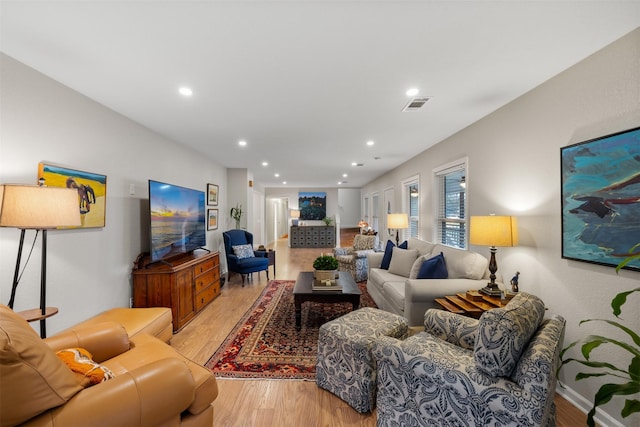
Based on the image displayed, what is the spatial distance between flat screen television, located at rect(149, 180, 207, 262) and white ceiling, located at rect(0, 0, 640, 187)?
912mm

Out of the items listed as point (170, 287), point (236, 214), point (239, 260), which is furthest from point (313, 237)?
point (170, 287)

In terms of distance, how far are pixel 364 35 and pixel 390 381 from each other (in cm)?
211

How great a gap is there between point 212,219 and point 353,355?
13.4 ft

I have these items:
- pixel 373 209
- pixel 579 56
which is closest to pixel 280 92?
pixel 579 56

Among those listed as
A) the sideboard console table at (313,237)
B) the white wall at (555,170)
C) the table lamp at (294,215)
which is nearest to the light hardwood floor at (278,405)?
the white wall at (555,170)

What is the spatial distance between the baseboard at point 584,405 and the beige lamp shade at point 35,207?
3700mm

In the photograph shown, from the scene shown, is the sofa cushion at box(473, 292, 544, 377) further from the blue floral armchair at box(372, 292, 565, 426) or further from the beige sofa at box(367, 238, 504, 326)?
the beige sofa at box(367, 238, 504, 326)

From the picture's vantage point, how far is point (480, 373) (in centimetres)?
130

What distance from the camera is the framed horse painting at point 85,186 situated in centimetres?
205

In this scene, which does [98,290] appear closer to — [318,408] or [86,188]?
[86,188]

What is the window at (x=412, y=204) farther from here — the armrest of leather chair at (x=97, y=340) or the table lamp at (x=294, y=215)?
the table lamp at (x=294, y=215)

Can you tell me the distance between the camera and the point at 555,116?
2061 millimetres

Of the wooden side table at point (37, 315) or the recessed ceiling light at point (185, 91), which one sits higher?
the recessed ceiling light at point (185, 91)

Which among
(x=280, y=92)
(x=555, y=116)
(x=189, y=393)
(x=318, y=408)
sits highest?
(x=280, y=92)
